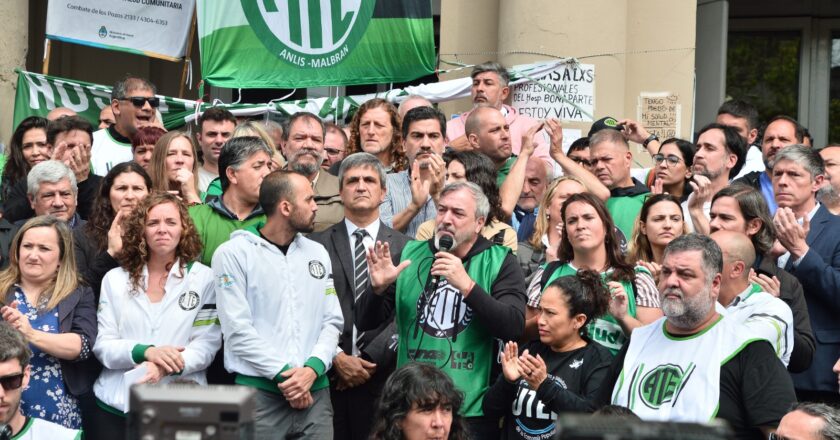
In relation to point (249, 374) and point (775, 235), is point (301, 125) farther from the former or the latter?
point (775, 235)

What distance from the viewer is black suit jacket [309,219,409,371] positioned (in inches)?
285

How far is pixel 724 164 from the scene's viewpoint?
335 inches

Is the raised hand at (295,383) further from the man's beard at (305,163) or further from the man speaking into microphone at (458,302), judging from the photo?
the man's beard at (305,163)

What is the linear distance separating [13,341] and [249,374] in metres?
1.15

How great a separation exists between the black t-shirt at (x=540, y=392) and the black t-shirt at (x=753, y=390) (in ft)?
2.56

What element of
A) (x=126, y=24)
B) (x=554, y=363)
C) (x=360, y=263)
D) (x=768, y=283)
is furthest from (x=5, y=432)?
(x=126, y=24)

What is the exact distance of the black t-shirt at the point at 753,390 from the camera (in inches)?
223

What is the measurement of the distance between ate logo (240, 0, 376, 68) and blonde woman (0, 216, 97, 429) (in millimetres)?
3742

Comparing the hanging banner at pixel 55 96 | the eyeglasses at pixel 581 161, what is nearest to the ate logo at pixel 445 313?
the eyeglasses at pixel 581 161

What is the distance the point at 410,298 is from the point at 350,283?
1.78 ft

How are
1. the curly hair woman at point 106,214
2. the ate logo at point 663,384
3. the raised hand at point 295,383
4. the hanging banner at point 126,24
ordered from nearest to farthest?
1. the ate logo at point 663,384
2. the raised hand at point 295,383
3. the curly hair woman at point 106,214
4. the hanging banner at point 126,24

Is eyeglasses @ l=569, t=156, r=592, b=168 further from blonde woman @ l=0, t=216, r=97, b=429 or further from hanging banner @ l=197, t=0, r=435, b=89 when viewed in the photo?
blonde woman @ l=0, t=216, r=97, b=429

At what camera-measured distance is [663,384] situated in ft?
19.2

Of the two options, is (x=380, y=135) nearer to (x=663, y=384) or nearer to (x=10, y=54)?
(x=663, y=384)
